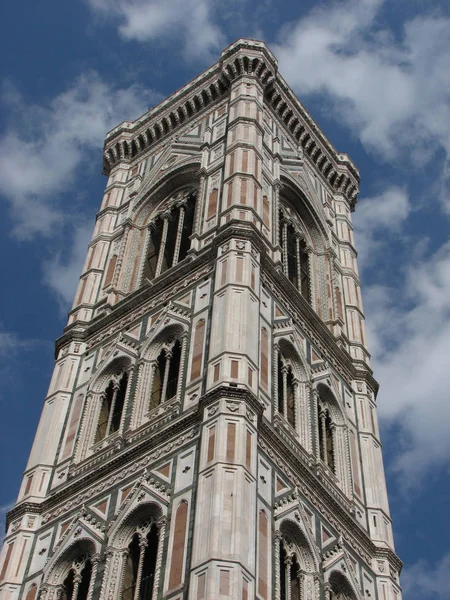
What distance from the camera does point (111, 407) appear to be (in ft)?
79.4

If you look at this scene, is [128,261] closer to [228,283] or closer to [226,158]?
[226,158]

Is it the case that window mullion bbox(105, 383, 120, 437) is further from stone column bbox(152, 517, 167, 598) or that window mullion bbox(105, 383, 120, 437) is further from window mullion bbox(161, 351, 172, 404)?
stone column bbox(152, 517, 167, 598)

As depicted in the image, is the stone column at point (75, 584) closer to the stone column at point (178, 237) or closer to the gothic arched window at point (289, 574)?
the gothic arched window at point (289, 574)

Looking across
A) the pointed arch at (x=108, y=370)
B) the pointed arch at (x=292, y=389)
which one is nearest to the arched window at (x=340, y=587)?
the pointed arch at (x=292, y=389)

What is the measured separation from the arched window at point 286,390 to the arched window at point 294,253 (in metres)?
4.58

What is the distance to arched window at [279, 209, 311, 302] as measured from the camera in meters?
29.8

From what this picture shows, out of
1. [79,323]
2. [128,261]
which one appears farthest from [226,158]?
[79,323]

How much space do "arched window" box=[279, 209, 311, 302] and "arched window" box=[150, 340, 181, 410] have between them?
558cm

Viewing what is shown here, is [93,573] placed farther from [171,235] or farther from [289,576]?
[171,235]

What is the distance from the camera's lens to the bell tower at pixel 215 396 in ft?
62.8

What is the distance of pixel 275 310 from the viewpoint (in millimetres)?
25359

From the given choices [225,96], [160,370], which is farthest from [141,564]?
[225,96]

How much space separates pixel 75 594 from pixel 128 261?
12.0 meters

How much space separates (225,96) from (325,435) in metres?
13.8
